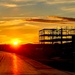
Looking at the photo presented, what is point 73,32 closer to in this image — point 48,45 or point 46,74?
point 48,45

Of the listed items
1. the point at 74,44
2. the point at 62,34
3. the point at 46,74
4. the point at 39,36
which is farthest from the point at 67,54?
the point at 39,36

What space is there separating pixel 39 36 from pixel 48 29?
10162 millimetres

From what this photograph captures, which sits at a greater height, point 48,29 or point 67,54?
point 48,29

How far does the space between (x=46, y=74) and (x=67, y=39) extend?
15540 cm

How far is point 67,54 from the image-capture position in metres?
101

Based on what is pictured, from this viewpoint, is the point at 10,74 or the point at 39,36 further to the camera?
the point at 39,36

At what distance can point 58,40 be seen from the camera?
185250 mm

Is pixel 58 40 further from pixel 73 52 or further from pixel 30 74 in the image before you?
pixel 30 74

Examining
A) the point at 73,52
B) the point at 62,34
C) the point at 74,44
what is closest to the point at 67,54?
the point at 73,52

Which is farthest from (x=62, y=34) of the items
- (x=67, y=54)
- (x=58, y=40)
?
(x=67, y=54)

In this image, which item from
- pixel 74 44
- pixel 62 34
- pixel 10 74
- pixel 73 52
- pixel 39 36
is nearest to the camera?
pixel 10 74

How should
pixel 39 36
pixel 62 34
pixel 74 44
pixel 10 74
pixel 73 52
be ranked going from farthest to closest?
pixel 39 36, pixel 62 34, pixel 74 44, pixel 73 52, pixel 10 74

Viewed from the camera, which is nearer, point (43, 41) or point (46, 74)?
point (46, 74)

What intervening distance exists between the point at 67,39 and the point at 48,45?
40.0ft
